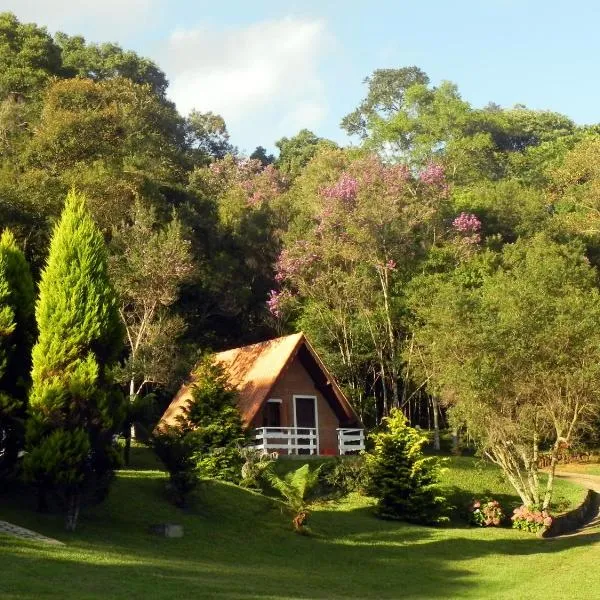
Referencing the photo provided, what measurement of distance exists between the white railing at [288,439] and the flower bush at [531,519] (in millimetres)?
7802

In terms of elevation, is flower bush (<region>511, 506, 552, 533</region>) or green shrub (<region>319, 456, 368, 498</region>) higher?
green shrub (<region>319, 456, 368, 498</region>)

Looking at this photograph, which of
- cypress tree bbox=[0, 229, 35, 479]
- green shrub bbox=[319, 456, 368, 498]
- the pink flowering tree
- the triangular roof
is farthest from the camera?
the pink flowering tree

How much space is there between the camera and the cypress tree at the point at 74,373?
19.5 m

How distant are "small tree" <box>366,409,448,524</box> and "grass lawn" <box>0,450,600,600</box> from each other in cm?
66

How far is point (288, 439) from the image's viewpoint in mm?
32969

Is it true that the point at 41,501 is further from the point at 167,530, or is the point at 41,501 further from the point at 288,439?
the point at 288,439

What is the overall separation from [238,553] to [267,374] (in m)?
13.3

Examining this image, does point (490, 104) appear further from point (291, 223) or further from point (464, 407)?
point (464, 407)

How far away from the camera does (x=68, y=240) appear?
2056 cm

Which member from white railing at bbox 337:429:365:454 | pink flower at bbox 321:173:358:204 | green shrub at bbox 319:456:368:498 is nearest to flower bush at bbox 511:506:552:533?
green shrub at bbox 319:456:368:498

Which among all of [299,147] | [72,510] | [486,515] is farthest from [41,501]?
[299,147]

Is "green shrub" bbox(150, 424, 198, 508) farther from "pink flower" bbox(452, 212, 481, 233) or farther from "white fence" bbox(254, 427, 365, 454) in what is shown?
"pink flower" bbox(452, 212, 481, 233)

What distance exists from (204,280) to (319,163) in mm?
11307

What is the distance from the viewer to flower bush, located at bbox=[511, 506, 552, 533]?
27.0 m
